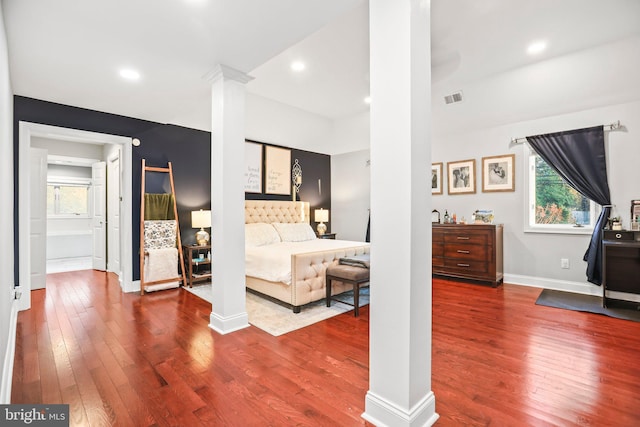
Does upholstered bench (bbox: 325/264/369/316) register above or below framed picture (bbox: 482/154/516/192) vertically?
below

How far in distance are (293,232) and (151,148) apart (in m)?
2.70

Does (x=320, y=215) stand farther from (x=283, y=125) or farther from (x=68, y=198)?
(x=68, y=198)

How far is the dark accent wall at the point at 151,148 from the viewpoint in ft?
12.1

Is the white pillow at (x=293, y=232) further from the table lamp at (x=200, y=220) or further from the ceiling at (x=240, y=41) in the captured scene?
the ceiling at (x=240, y=41)

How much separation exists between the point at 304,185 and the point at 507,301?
4.43 m

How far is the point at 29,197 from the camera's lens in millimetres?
3812

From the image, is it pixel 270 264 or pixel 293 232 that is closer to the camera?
pixel 270 264

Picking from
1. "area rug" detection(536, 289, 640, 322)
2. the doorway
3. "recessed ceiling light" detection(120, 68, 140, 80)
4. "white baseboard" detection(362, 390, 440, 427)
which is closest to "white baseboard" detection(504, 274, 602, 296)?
"area rug" detection(536, 289, 640, 322)

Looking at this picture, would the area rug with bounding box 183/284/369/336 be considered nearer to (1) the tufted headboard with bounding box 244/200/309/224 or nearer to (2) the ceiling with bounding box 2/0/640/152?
(1) the tufted headboard with bounding box 244/200/309/224

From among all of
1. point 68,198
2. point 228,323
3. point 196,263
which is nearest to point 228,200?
point 228,323

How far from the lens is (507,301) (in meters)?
3.88

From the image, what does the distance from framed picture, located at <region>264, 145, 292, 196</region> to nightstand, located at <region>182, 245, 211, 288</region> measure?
1755mm

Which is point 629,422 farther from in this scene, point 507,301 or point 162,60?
point 162,60

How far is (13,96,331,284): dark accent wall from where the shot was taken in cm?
370
